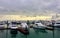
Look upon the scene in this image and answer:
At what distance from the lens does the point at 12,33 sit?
4.21 meters

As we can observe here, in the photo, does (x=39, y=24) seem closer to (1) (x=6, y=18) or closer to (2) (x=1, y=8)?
(1) (x=6, y=18)

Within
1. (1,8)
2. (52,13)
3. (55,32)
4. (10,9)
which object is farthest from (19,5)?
(55,32)

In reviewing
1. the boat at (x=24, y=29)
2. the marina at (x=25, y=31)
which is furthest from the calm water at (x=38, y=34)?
the boat at (x=24, y=29)

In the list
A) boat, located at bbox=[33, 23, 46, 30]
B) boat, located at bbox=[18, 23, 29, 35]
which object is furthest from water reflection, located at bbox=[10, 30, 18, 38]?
boat, located at bbox=[33, 23, 46, 30]

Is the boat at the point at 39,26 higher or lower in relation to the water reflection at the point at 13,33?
higher

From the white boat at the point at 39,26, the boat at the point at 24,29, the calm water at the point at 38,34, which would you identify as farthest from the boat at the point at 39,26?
the boat at the point at 24,29

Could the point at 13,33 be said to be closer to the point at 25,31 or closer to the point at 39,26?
the point at 25,31

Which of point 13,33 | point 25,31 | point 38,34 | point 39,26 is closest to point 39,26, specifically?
point 39,26

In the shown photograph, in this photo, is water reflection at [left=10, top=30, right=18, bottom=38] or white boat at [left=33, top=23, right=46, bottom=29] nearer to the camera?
water reflection at [left=10, top=30, right=18, bottom=38]

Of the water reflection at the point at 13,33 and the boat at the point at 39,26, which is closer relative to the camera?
the water reflection at the point at 13,33

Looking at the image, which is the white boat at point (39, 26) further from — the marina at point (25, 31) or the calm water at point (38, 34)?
the calm water at point (38, 34)

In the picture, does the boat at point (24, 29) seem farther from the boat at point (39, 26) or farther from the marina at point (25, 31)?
the boat at point (39, 26)

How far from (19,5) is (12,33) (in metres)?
1.12

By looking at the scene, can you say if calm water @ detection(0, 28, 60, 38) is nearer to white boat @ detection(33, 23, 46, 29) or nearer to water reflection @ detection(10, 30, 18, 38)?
water reflection @ detection(10, 30, 18, 38)
